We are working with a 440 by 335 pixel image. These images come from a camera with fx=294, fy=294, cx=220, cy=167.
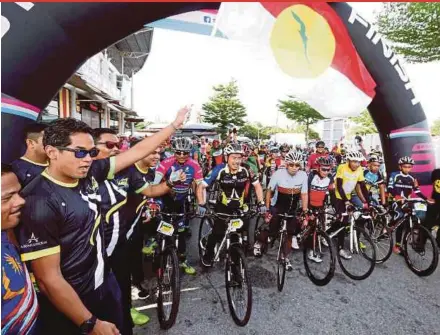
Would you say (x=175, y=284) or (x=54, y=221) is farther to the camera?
(x=175, y=284)

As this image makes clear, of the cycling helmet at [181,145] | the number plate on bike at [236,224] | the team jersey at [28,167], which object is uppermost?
the cycling helmet at [181,145]

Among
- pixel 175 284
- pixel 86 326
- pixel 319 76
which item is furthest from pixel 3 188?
pixel 319 76

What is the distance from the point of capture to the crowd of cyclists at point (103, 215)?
1.58 meters

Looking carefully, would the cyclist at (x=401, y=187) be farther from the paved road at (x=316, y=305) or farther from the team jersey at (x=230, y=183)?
the team jersey at (x=230, y=183)

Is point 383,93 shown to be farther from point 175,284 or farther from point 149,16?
point 175,284

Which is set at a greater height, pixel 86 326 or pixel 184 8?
pixel 184 8

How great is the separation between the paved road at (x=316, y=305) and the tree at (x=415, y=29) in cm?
883

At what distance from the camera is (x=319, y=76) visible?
600 centimetres

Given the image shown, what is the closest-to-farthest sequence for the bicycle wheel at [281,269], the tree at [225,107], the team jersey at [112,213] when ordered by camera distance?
the team jersey at [112,213] → the bicycle wheel at [281,269] → the tree at [225,107]

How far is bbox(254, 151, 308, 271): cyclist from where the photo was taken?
4918 millimetres

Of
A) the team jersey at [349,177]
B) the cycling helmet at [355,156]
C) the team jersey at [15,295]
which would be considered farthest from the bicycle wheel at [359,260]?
the team jersey at [15,295]

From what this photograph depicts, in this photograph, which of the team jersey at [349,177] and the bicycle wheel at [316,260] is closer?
the bicycle wheel at [316,260]

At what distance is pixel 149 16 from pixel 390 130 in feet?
18.7

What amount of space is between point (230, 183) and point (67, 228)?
9.77ft
